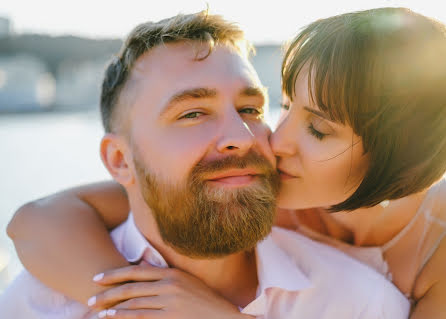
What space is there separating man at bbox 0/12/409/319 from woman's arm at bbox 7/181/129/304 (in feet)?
0.46

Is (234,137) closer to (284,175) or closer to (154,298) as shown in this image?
(284,175)

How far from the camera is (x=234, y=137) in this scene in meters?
1.82

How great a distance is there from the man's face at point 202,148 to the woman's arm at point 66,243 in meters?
0.30

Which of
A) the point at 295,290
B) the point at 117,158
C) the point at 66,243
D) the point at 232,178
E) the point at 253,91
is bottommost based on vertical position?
the point at 295,290

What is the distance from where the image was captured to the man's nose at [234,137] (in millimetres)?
1812

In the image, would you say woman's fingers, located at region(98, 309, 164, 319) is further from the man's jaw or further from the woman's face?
the woman's face

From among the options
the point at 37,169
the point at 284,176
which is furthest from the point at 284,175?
the point at 37,169

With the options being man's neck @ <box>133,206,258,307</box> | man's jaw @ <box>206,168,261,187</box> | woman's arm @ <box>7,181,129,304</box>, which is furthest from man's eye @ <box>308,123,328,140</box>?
woman's arm @ <box>7,181,129,304</box>

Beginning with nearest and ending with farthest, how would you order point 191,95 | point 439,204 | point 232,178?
1. point 232,178
2. point 191,95
3. point 439,204

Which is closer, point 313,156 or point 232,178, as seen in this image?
point 232,178

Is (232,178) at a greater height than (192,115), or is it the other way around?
(192,115)

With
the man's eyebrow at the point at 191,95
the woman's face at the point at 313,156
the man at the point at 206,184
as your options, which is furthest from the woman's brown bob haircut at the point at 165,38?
the woman's face at the point at 313,156

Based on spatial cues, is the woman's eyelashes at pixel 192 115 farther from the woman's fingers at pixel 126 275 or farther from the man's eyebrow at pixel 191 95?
the woman's fingers at pixel 126 275

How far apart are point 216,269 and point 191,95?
787mm
